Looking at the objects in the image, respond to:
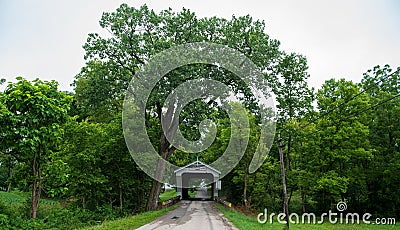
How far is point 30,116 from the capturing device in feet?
27.4

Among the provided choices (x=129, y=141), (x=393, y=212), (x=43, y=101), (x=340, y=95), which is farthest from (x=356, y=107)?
(x=43, y=101)

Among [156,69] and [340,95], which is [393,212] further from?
[156,69]

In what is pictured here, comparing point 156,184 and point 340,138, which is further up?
point 340,138

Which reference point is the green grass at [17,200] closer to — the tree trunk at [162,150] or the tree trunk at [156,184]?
the tree trunk at [156,184]

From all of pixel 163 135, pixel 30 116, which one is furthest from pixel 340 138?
pixel 30 116

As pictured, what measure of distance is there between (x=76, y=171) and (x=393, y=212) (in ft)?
74.4

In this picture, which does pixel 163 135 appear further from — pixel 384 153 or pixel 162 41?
pixel 384 153

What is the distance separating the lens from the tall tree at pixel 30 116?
8.27 m

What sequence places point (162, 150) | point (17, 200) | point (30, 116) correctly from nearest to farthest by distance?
point (30, 116) < point (162, 150) < point (17, 200)

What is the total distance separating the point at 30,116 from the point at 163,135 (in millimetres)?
12041

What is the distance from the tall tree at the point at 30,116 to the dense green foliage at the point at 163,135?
3 cm

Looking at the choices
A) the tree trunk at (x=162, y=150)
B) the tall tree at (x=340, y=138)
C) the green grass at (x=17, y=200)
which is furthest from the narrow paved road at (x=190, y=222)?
the tall tree at (x=340, y=138)

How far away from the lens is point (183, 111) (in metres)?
15.6

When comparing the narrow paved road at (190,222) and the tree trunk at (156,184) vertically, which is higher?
the tree trunk at (156,184)
